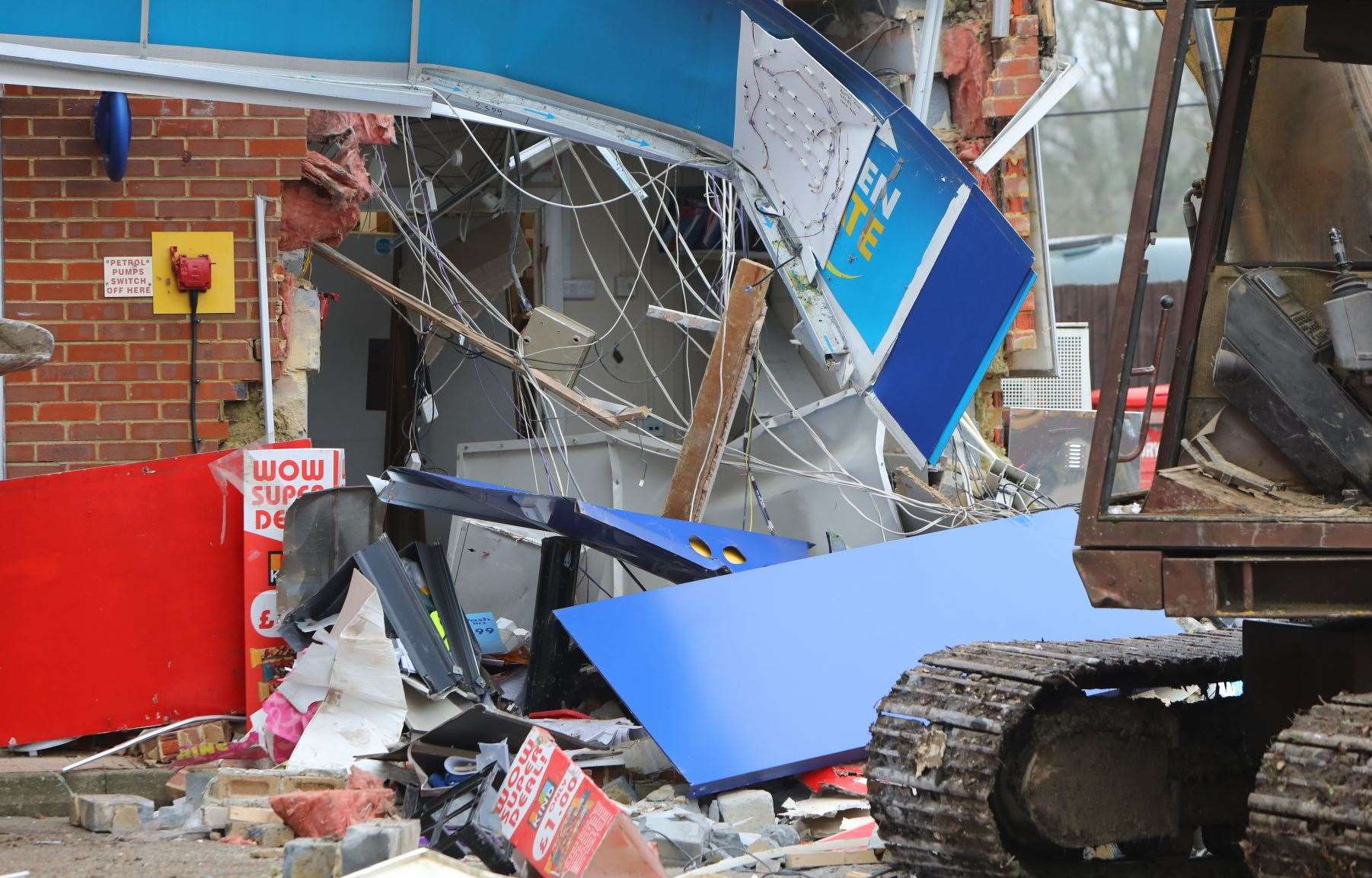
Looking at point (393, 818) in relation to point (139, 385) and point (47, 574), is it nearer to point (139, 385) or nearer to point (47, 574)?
point (47, 574)

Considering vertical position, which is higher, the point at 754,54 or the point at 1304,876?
the point at 754,54

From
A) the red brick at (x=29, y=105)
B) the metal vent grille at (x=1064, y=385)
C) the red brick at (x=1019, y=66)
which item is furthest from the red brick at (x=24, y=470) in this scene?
the metal vent grille at (x=1064, y=385)

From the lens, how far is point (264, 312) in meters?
7.11

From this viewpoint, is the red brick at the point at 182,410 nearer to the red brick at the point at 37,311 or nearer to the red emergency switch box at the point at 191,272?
the red emergency switch box at the point at 191,272

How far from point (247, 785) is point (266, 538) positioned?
52.5 inches

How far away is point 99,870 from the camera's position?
4508 mm

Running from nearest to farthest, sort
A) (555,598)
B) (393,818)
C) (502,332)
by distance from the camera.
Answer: (393,818) → (555,598) → (502,332)

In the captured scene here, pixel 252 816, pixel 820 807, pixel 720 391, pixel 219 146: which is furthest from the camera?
pixel 720 391

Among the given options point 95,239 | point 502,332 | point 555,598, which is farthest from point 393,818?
point 502,332

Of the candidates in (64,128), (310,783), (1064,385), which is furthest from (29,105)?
(1064,385)

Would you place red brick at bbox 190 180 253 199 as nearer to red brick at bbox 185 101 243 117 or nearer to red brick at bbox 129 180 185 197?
red brick at bbox 129 180 185 197

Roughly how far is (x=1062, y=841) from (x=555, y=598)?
3.03 m

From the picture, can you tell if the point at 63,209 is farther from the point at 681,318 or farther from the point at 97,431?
the point at 681,318

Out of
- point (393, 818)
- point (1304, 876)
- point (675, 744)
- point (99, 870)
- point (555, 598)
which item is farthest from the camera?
point (555, 598)
